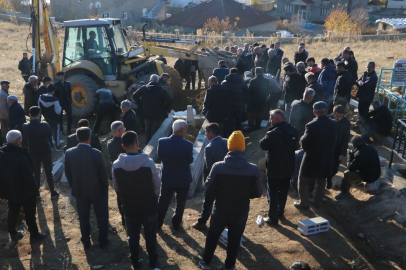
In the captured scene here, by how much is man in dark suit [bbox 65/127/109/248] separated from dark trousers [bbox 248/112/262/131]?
17.3ft

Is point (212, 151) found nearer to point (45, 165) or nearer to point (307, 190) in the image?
point (307, 190)

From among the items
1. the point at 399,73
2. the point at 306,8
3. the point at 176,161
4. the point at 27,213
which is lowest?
the point at 27,213

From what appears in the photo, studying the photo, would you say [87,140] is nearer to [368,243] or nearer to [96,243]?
[96,243]

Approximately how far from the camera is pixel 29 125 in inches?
249

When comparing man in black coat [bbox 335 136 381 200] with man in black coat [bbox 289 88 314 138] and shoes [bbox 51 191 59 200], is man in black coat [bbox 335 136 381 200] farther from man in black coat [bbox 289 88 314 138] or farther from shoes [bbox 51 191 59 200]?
shoes [bbox 51 191 59 200]

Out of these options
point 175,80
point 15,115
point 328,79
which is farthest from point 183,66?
point 15,115

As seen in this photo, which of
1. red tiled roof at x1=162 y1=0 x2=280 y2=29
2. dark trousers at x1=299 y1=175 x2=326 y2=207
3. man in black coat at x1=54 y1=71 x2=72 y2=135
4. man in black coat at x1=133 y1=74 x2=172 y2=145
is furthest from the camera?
red tiled roof at x1=162 y1=0 x2=280 y2=29

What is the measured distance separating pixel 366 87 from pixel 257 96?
2423 mm

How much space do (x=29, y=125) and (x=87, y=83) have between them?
484 cm

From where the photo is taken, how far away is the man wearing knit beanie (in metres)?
4.14

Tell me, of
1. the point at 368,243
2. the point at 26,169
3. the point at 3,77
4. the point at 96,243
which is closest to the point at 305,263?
the point at 368,243

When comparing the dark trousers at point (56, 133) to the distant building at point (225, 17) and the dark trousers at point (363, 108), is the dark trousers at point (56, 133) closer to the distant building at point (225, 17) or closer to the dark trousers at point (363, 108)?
the dark trousers at point (363, 108)

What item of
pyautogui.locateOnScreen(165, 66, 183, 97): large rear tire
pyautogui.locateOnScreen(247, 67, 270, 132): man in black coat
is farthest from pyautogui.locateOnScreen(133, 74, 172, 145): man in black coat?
pyautogui.locateOnScreen(165, 66, 183, 97): large rear tire

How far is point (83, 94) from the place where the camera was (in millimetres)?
11289
